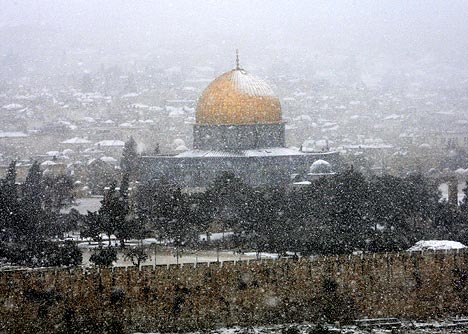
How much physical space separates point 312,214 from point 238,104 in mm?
12060

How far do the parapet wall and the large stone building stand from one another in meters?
20.6

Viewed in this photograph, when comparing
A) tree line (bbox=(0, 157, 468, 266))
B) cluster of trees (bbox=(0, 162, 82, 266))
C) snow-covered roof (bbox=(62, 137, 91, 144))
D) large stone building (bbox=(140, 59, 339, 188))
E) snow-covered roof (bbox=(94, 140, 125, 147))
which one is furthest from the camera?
snow-covered roof (bbox=(62, 137, 91, 144))

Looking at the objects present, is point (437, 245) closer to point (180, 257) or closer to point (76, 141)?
point (180, 257)

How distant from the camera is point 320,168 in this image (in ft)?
145

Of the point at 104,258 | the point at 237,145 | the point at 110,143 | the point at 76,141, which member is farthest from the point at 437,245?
the point at 76,141

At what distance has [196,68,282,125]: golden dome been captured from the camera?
146 ft

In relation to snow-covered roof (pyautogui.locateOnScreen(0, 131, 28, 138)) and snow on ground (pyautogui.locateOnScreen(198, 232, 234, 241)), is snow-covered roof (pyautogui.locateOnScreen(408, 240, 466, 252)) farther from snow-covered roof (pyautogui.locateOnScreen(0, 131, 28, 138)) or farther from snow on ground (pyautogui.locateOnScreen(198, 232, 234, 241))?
snow-covered roof (pyautogui.locateOnScreen(0, 131, 28, 138))

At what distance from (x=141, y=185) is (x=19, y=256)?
50.4 feet

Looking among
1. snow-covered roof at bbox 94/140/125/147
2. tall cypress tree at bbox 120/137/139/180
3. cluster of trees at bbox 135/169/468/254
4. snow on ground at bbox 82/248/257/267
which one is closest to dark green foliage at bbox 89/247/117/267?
snow on ground at bbox 82/248/257/267

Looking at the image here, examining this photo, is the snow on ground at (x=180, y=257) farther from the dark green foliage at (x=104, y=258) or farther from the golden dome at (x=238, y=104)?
the golden dome at (x=238, y=104)

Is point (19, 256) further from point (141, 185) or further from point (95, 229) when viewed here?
point (141, 185)

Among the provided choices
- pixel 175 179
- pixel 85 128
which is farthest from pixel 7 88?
pixel 175 179

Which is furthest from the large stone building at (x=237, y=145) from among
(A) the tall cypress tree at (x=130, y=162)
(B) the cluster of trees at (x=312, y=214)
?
(A) the tall cypress tree at (x=130, y=162)

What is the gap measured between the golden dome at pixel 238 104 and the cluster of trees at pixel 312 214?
760 centimetres
